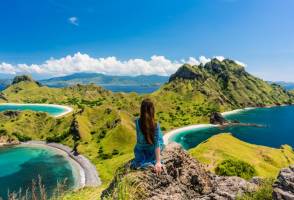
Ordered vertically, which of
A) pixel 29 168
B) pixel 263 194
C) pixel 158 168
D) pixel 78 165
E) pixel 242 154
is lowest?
pixel 29 168

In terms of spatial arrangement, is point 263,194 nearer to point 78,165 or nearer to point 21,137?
point 78,165

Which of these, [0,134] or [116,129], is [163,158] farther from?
[0,134]

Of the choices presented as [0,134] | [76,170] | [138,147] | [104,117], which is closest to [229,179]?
[138,147]

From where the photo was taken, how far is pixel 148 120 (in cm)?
1413

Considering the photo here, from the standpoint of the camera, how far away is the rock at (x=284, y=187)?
38.0 feet

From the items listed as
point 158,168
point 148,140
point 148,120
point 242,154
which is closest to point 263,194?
point 158,168

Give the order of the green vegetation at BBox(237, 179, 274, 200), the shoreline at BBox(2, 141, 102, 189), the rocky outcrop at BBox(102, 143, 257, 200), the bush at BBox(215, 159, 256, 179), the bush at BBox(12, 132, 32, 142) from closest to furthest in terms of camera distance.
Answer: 1. the green vegetation at BBox(237, 179, 274, 200)
2. the rocky outcrop at BBox(102, 143, 257, 200)
3. the bush at BBox(215, 159, 256, 179)
4. the shoreline at BBox(2, 141, 102, 189)
5. the bush at BBox(12, 132, 32, 142)

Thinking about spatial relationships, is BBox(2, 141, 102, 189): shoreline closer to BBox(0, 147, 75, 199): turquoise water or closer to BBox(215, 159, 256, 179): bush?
BBox(0, 147, 75, 199): turquoise water

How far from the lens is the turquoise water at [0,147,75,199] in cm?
11403

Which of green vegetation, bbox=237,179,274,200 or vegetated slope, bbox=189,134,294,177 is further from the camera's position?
vegetated slope, bbox=189,134,294,177

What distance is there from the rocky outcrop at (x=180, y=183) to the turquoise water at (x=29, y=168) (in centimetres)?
9354

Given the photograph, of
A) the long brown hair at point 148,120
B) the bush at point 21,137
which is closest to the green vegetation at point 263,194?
the long brown hair at point 148,120

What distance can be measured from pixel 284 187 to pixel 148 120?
21.5 feet

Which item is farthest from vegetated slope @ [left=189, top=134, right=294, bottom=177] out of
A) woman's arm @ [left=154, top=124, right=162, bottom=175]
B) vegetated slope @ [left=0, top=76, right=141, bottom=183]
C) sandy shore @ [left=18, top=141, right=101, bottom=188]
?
woman's arm @ [left=154, top=124, right=162, bottom=175]
